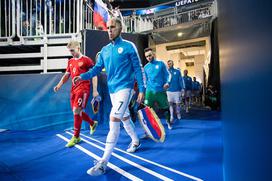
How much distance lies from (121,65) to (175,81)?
558cm

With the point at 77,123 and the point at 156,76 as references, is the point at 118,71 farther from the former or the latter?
the point at 156,76

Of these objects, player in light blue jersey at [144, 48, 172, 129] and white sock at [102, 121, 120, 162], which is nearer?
white sock at [102, 121, 120, 162]

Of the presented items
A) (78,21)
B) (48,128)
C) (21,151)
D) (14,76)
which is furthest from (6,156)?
(78,21)

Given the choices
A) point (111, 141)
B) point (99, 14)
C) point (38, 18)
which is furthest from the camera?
point (99, 14)

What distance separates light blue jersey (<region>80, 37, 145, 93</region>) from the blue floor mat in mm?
1024

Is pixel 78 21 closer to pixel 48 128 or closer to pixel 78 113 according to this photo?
pixel 48 128

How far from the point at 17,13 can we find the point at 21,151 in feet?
15.2

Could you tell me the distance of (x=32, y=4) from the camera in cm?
751

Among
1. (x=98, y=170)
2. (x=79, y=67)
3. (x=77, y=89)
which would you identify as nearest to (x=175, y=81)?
(x=79, y=67)

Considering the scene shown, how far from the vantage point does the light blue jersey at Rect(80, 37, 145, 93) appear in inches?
133

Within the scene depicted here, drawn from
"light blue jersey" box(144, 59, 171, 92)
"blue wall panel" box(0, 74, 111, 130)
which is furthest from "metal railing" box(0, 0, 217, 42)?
"light blue jersey" box(144, 59, 171, 92)

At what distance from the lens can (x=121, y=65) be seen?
3402 mm

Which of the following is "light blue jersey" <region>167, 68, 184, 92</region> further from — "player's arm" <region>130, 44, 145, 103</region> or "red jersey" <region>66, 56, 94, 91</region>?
"player's arm" <region>130, 44, 145, 103</region>

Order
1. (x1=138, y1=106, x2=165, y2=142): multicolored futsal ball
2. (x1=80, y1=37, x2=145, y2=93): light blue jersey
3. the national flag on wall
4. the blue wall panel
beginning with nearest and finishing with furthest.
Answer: (x1=80, y1=37, x2=145, y2=93): light blue jersey → (x1=138, y1=106, x2=165, y2=142): multicolored futsal ball → the blue wall panel → the national flag on wall
